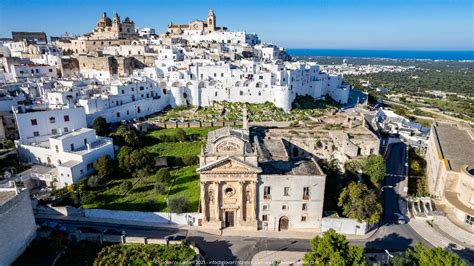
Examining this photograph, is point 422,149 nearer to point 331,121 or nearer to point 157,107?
point 331,121

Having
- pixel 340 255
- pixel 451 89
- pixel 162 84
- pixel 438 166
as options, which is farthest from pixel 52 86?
pixel 451 89

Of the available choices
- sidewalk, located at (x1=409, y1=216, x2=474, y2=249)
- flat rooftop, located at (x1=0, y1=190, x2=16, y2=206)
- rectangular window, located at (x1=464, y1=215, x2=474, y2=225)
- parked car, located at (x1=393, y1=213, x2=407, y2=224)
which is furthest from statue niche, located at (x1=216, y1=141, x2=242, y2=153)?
rectangular window, located at (x1=464, y1=215, x2=474, y2=225)

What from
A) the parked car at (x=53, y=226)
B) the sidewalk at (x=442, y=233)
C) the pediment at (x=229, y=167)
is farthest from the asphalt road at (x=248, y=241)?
the pediment at (x=229, y=167)

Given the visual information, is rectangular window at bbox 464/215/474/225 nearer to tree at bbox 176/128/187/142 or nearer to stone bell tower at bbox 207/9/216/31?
tree at bbox 176/128/187/142

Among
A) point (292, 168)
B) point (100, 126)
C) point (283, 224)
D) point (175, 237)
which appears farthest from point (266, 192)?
point (100, 126)

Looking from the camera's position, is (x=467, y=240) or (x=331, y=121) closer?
(x=467, y=240)
